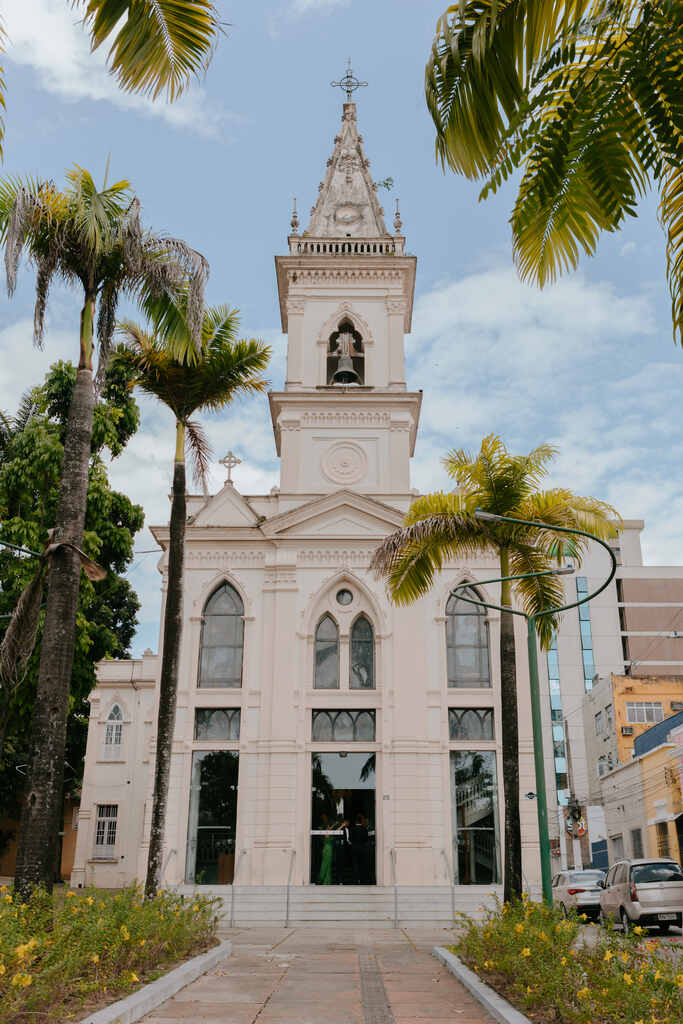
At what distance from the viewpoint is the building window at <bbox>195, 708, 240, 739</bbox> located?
26641mm

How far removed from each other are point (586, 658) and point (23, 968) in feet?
224

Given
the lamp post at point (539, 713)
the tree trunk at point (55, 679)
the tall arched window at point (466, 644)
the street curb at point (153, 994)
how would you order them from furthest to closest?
the tall arched window at point (466, 644)
the lamp post at point (539, 713)
the tree trunk at point (55, 679)
the street curb at point (153, 994)

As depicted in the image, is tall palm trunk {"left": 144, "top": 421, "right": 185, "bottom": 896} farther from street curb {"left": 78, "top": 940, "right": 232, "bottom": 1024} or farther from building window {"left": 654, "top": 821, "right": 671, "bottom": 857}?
building window {"left": 654, "top": 821, "right": 671, "bottom": 857}

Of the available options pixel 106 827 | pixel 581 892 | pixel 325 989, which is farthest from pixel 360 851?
pixel 325 989

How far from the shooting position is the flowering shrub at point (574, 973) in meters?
6.91

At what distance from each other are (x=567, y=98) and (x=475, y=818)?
2172 cm

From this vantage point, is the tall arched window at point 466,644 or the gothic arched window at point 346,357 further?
the gothic arched window at point 346,357

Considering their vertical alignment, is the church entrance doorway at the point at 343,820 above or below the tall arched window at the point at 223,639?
below

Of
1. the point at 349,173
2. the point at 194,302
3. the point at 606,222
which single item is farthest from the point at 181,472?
the point at 349,173

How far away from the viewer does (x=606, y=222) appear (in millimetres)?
7711

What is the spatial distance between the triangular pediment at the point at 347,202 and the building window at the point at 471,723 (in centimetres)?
1614

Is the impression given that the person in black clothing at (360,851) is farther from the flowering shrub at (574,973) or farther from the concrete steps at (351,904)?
the flowering shrub at (574,973)

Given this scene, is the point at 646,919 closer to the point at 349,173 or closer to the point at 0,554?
the point at 0,554

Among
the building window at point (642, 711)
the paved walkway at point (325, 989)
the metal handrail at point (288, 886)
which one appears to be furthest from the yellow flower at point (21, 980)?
the building window at point (642, 711)
